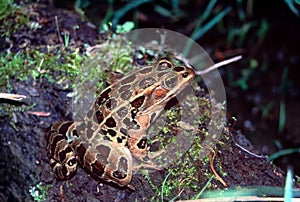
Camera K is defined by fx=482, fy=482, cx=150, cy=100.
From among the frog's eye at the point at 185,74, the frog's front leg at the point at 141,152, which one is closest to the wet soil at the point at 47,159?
the frog's front leg at the point at 141,152

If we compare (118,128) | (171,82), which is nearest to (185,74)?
(171,82)

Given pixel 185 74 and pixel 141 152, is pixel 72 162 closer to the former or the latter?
pixel 141 152

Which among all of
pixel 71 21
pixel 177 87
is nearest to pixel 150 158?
pixel 177 87

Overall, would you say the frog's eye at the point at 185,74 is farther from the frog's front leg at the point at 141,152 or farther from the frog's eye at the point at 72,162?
the frog's eye at the point at 72,162

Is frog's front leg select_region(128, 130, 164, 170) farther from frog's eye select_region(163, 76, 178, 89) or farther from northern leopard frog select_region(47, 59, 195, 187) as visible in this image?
frog's eye select_region(163, 76, 178, 89)

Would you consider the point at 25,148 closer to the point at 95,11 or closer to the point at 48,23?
the point at 48,23

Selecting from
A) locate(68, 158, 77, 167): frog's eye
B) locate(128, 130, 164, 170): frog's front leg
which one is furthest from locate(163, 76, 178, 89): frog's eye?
locate(68, 158, 77, 167): frog's eye

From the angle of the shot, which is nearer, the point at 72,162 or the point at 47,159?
the point at 72,162
